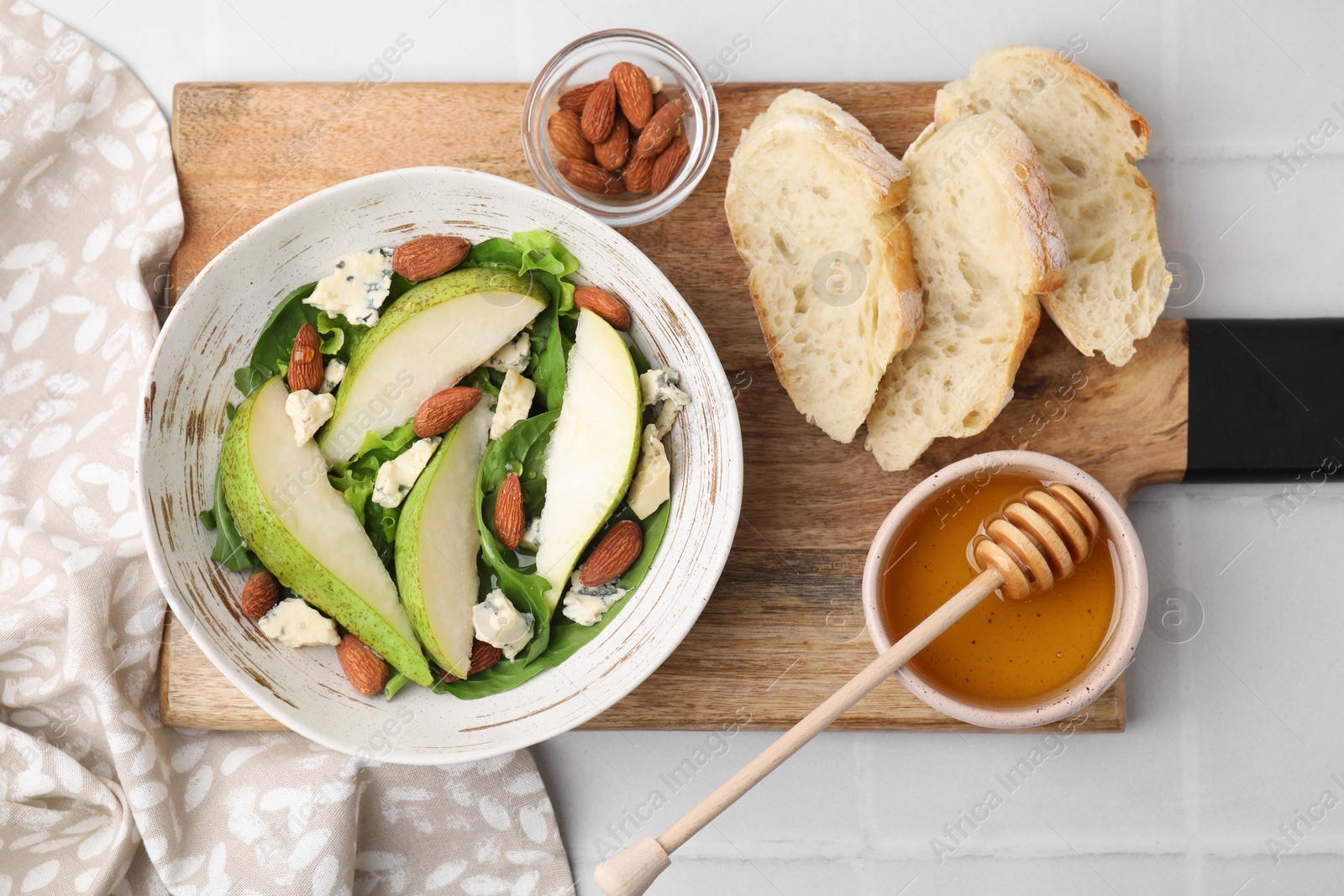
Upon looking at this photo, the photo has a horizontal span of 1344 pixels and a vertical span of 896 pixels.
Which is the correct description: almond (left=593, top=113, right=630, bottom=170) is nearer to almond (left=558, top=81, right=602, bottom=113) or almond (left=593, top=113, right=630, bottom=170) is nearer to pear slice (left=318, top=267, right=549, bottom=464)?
almond (left=558, top=81, right=602, bottom=113)

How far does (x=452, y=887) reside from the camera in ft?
4.81

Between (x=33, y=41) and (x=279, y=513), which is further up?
(x=33, y=41)

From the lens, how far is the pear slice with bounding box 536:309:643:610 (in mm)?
1250

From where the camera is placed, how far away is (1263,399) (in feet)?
4.54

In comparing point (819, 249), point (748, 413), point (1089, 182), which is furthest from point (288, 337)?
point (1089, 182)

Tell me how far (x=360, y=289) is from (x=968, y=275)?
0.85 m

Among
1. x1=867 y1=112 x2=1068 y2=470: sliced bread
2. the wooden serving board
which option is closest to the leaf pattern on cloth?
the wooden serving board

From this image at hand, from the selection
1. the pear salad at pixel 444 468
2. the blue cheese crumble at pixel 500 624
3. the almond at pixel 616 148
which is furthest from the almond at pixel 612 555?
the almond at pixel 616 148

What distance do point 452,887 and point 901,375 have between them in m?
1.04

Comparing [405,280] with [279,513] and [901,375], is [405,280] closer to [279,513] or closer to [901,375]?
[279,513]

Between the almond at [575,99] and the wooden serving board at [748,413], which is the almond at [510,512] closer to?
the wooden serving board at [748,413]

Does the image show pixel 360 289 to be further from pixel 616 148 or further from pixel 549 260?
pixel 616 148

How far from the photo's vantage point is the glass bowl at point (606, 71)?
1.33 metres

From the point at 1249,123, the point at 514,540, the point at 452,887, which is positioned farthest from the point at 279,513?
the point at 1249,123
